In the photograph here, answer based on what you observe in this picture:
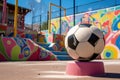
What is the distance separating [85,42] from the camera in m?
5.43

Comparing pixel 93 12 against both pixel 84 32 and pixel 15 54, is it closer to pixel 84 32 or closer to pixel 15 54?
pixel 15 54

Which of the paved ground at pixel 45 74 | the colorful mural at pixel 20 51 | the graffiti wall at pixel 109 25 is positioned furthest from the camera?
the graffiti wall at pixel 109 25

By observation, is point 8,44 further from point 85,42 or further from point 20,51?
point 85,42

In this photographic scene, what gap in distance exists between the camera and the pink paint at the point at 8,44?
15773 millimetres

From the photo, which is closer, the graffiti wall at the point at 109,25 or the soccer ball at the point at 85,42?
the soccer ball at the point at 85,42

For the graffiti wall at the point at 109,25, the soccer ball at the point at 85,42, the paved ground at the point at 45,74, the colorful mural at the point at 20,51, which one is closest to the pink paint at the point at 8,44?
the colorful mural at the point at 20,51

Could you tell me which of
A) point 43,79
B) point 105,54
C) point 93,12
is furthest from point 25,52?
point 43,79

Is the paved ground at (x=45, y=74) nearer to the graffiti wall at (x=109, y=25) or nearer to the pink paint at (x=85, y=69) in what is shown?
the pink paint at (x=85, y=69)

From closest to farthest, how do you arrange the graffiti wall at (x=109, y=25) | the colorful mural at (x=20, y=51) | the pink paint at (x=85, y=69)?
the pink paint at (x=85, y=69)
the colorful mural at (x=20, y=51)
the graffiti wall at (x=109, y=25)

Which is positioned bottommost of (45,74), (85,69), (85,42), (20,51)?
(20,51)

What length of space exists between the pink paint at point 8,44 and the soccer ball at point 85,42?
10.7 meters

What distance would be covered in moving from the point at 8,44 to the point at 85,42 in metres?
11.4

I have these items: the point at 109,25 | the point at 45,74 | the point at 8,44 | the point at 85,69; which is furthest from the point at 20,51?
the point at 85,69

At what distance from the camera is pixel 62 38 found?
25859 mm
